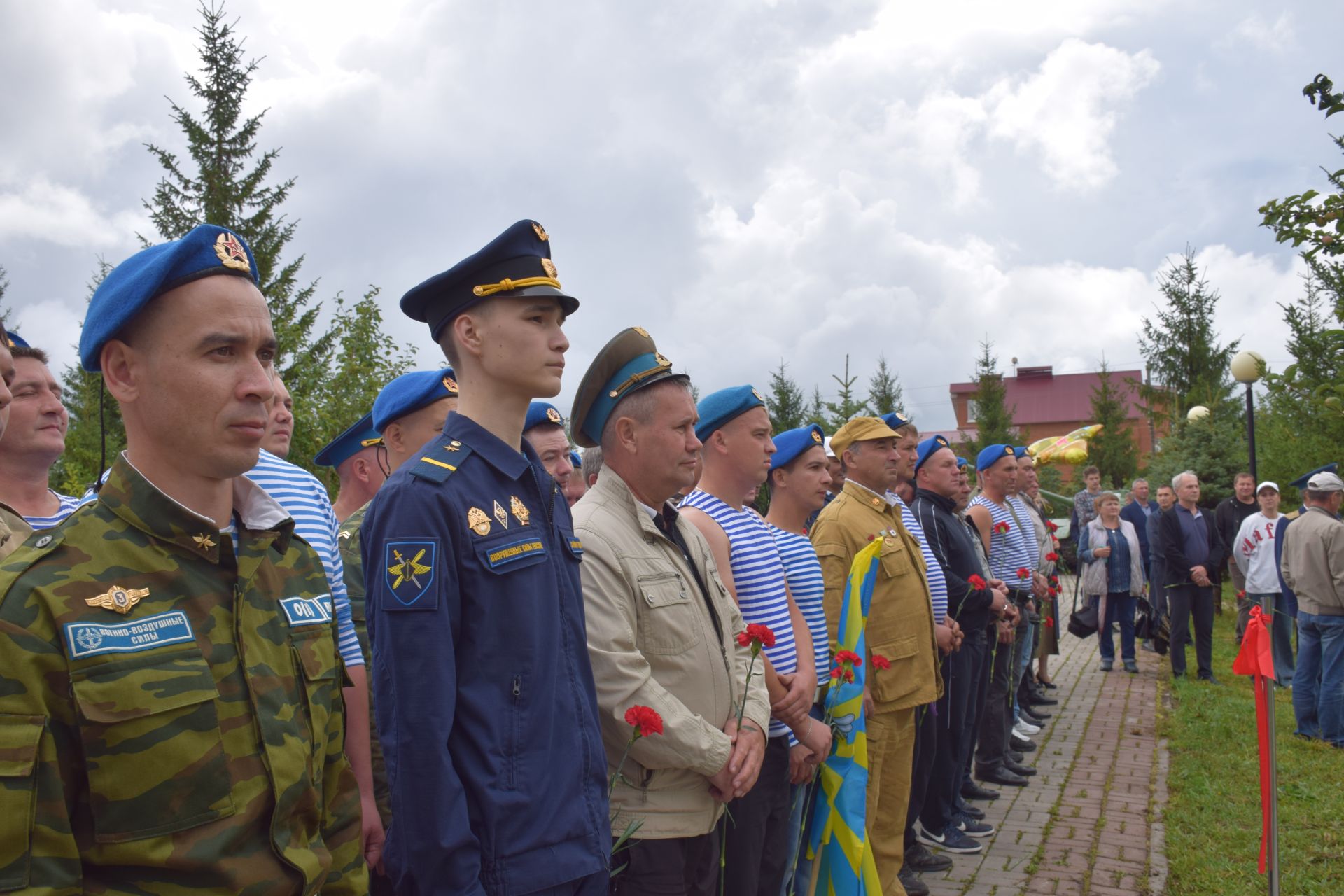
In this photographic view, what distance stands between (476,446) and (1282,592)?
35.1 feet

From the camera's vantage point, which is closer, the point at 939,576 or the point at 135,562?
the point at 135,562

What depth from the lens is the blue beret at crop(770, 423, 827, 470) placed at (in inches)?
184

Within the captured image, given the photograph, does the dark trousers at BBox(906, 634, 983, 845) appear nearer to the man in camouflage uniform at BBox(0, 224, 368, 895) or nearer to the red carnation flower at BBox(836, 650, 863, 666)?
the red carnation flower at BBox(836, 650, 863, 666)

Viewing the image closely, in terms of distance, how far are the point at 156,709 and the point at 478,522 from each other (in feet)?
2.74

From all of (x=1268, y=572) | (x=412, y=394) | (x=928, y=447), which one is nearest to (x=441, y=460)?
(x=412, y=394)

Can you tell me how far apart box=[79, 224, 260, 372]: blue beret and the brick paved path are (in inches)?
192

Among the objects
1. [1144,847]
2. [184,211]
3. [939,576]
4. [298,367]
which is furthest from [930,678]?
[184,211]

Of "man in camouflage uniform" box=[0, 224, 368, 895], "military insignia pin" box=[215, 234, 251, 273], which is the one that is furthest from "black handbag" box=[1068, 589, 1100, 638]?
"military insignia pin" box=[215, 234, 251, 273]

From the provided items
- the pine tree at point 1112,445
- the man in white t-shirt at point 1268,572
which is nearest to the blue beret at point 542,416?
the man in white t-shirt at point 1268,572

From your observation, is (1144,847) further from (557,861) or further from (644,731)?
(557,861)

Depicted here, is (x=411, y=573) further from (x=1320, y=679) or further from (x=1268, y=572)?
(x=1268, y=572)

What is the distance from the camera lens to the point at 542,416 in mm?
4852

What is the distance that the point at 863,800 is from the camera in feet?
A: 12.7

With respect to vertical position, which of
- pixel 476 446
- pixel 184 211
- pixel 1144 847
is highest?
pixel 184 211
